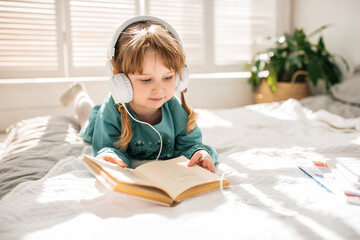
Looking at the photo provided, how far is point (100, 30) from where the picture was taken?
284 cm

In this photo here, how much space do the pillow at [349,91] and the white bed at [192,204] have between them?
0.85 m

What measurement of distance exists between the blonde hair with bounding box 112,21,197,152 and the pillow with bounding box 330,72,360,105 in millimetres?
1524

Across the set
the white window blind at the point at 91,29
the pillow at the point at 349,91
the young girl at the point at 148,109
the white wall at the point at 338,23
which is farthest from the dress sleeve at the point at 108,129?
the white wall at the point at 338,23

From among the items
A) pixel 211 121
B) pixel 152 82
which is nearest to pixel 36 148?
pixel 152 82

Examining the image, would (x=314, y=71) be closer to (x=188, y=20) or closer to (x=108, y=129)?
(x=188, y=20)

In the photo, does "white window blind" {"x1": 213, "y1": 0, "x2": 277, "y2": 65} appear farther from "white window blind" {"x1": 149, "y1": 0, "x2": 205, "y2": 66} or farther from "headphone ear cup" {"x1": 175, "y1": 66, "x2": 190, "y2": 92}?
"headphone ear cup" {"x1": 175, "y1": 66, "x2": 190, "y2": 92}

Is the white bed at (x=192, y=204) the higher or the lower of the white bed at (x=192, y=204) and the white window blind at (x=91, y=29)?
the lower

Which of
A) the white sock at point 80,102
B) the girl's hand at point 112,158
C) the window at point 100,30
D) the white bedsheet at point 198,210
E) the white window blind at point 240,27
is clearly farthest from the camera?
the white window blind at point 240,27

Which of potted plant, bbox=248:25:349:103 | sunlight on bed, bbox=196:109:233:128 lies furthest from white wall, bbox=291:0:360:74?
sunlight on bed, bbox=196:109:233:128

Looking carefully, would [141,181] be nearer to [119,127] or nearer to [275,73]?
[119,127]

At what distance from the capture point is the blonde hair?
0.96 metres

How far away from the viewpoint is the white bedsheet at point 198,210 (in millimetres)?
624

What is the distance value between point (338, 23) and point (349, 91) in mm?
925

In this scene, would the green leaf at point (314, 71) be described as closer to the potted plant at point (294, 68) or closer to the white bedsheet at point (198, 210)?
the potted plant at point (294, 68)
